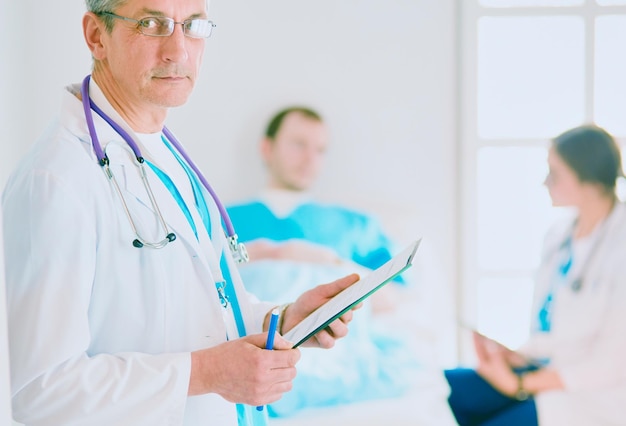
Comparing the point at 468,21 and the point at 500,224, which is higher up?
the point at 468,21

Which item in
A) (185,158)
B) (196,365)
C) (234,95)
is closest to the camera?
(196,365)

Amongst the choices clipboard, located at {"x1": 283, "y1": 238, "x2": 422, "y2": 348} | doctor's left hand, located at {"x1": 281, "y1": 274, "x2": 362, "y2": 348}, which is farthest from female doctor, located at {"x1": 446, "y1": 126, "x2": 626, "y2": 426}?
clipboard, located at {"x1": 283, "y1": 238, "x2": 422, "y2": 348}

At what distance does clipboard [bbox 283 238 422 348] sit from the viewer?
90 centimetres

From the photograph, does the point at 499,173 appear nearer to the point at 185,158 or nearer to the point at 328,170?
the point at 328,170

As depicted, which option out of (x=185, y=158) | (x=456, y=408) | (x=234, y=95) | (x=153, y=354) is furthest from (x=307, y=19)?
(x=153, y=354)

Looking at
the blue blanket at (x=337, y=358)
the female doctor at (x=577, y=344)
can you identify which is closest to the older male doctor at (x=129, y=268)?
the blue blanket at (x=337, y=358)

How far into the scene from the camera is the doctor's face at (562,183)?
2.68 metres

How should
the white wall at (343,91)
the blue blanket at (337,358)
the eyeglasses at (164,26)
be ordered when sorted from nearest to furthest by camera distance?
the eyeglasses at (164,26) → the blue blanket at (337,358) → the white wall at (343,91)

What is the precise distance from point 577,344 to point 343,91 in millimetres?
1285

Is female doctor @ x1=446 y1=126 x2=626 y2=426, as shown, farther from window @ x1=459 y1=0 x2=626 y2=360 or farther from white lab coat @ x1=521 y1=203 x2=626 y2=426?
window @ x1=459 y1=0 x2=626 y2=360

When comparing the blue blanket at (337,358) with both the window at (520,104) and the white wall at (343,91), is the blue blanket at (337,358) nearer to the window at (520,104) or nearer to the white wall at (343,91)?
the white wall at (343,91)

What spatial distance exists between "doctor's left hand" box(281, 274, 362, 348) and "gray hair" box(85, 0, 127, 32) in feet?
1.54

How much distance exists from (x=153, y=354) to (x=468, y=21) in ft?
7.71

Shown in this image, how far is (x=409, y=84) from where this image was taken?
298cm
